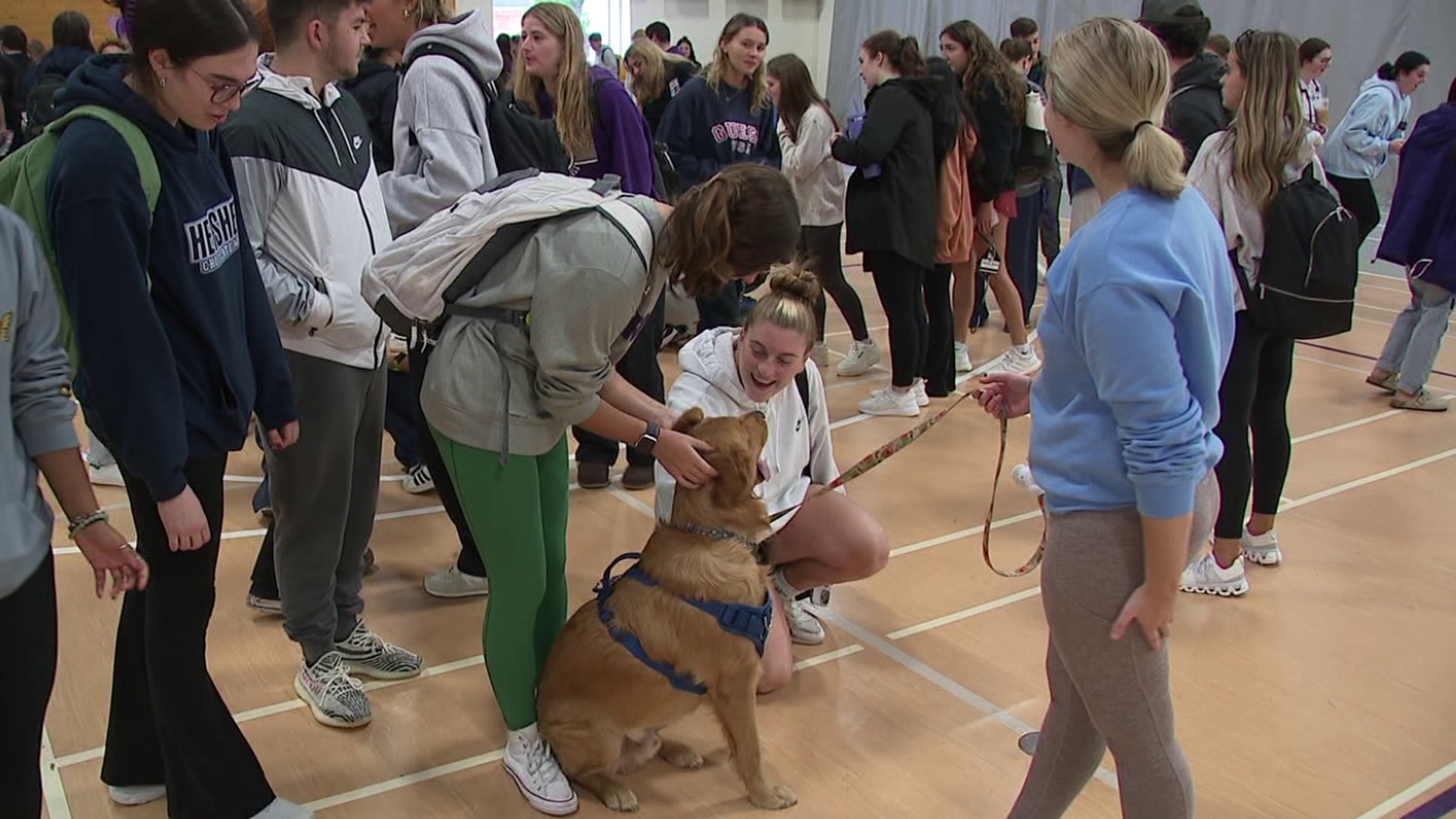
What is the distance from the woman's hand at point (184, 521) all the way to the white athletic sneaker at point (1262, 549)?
3.67m

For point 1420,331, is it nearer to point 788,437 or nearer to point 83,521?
point 788,437

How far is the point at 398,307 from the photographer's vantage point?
2.52 meters

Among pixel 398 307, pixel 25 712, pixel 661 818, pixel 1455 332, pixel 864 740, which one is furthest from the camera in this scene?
pixel 1455 332

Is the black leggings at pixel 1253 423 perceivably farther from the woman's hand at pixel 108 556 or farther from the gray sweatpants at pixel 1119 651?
the woman's hand at pixel 108 556

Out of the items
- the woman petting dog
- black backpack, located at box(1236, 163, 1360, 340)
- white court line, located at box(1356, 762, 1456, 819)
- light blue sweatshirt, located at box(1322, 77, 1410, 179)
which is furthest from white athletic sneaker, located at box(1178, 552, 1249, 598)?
light blue sweatshirt, located at box(1322, 77, 1410, 179)

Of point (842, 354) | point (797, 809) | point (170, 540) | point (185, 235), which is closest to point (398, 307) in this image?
point (185, 235)

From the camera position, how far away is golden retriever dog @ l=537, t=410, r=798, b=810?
262 cm

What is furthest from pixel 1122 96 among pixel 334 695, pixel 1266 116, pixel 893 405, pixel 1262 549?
pixel 893 405

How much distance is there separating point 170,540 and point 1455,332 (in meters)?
8.94

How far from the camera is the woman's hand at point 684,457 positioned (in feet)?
8.39

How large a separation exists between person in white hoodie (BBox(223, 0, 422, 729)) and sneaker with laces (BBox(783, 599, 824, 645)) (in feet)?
4.35

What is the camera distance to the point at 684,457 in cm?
256

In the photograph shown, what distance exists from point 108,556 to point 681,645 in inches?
49.0

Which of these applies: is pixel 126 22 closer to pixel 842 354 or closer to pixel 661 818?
pixel 661 818
